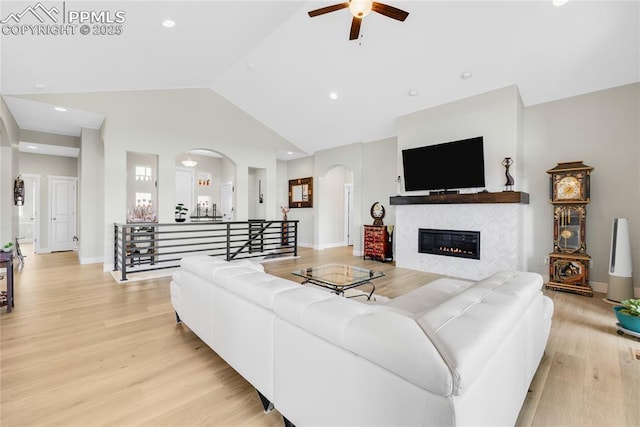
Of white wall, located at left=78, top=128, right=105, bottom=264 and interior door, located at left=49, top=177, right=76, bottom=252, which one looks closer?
white wall, located at left=78, top=128, right=105, bottom=264

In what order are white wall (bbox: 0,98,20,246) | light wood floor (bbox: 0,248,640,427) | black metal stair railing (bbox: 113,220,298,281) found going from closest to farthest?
light wood floor (bbox: 0,248,640,427) < black metal stair railing (bbox: 113,220,298,281) < white wall (bbox: 0,98,20,246)

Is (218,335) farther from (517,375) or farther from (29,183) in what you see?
(29,183)

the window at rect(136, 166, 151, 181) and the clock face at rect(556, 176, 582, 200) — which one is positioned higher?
the window at rect(136, 166, 151, 181)

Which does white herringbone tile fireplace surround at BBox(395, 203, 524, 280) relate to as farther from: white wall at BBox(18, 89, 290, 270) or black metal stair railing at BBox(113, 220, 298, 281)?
white wall at BBox(18, 89, 290, 270)

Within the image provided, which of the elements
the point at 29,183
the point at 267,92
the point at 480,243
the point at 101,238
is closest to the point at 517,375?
the point at 480,243

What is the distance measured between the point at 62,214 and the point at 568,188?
37.2 ft

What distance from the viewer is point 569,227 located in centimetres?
418

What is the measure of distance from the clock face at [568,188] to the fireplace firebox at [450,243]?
1.22 metres

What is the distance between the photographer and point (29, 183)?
7957 millimetres

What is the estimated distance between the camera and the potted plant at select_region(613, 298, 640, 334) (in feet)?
8.49

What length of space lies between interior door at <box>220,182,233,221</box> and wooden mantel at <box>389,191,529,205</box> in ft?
18.7

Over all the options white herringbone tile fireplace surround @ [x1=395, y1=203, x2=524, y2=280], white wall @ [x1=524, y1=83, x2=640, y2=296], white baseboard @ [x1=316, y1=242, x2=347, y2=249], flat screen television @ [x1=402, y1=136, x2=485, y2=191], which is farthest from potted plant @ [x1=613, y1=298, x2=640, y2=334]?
white baseboard @ [x1=316, y1=242, x2=347, y2=249]

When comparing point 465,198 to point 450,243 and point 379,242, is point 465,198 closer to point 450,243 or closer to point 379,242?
point 450,243

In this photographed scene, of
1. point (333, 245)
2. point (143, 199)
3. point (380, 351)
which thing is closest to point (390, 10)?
point (380, 351)
